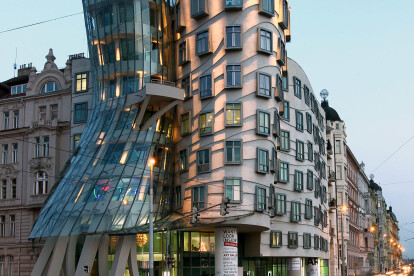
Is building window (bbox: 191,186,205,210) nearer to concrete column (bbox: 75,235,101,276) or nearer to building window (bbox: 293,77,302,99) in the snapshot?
concrete column (bbox: 75,235,101,276)

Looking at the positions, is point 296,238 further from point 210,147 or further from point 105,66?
point 105,66

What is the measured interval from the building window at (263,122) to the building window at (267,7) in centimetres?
841

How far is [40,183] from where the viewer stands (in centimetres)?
6397

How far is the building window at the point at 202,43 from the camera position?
53.7 meters

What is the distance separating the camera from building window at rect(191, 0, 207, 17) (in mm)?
53656

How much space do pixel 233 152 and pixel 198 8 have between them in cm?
1267

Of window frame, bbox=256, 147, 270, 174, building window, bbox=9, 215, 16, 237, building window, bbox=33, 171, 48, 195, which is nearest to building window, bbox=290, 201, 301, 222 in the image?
window frame, bbox=256, 147, 270, 174

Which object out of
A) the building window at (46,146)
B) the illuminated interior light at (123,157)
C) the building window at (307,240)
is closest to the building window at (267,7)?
the illuminated interior light at (123,157)

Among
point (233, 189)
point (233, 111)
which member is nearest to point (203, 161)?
point (233, 189)

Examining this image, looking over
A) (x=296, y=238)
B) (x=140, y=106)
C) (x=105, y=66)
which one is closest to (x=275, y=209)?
(x=296, y=238)

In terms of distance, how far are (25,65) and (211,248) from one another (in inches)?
1490

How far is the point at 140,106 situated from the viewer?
54.5m

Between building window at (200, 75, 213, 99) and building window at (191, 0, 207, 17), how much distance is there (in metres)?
5.34

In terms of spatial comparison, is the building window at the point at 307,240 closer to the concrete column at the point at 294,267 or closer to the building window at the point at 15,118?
the concrete column at the point at 294,267
